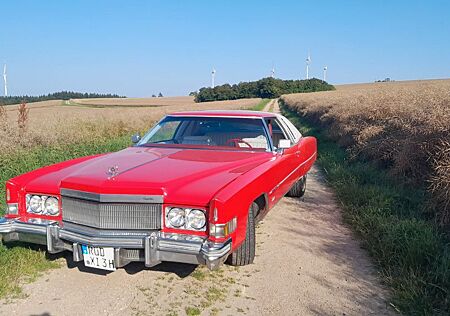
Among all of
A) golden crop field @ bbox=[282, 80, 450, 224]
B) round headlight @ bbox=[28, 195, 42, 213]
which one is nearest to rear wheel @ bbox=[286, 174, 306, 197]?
golden crop field @ bbox=[282, 80, 450, 224]

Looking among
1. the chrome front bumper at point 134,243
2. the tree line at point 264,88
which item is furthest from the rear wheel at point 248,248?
the tree line at point 264,88

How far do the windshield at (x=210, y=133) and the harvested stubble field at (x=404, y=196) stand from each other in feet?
5.77

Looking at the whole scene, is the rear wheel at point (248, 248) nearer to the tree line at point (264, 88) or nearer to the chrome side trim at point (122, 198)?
the chrome side trim at point (122, 198)

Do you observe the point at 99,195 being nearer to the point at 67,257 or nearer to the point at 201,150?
the point at 67,257

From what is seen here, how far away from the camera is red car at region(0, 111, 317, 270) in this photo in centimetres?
281

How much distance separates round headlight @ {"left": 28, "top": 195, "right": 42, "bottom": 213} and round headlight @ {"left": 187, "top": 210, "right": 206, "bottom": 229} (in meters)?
1.45

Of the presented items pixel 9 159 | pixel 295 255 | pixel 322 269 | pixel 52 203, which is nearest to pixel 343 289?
pixel 322 269

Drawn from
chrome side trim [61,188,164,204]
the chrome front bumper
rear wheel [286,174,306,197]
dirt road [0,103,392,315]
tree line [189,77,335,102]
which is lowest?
dirt road [0,103,392,315]

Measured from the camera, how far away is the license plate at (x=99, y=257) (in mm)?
2900

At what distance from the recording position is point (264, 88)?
83812mm

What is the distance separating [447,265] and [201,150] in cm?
273

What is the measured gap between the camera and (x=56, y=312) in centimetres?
282

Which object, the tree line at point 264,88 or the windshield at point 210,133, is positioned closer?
the windshield at point 210,133

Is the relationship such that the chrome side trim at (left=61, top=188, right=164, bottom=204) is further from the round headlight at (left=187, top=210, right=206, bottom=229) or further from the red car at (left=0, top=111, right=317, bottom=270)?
the round headlight at (left=187, top=210, right=206, bottom=229)
